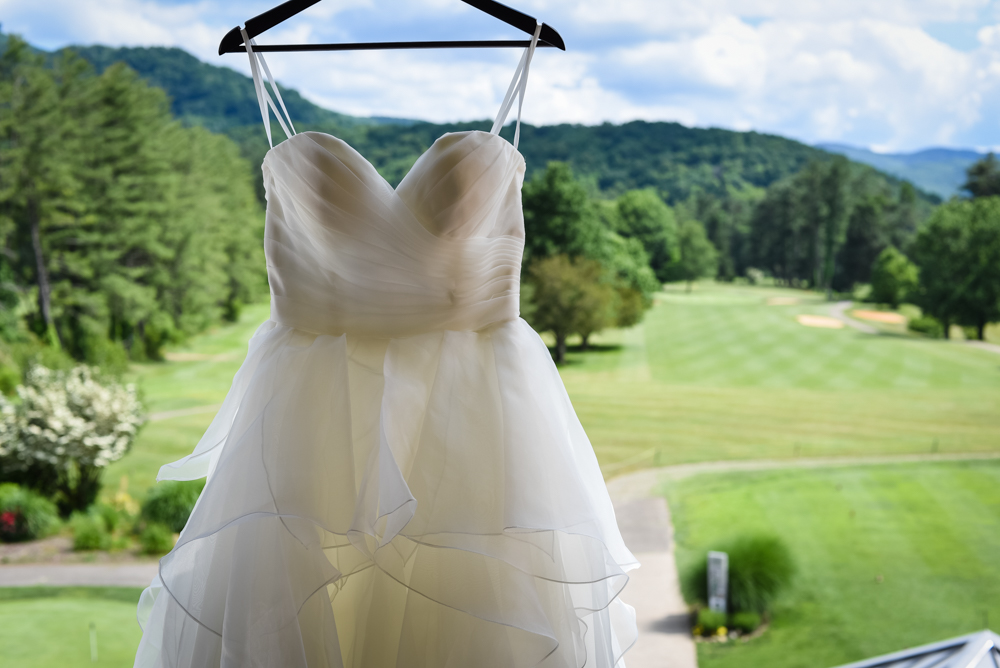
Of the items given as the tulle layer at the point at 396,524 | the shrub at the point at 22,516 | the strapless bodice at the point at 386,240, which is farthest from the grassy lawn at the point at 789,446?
the strapless bodice at the point at 386,240

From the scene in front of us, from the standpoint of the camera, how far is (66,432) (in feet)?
18.3

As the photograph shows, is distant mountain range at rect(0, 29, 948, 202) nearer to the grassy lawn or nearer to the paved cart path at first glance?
the grassy lawn

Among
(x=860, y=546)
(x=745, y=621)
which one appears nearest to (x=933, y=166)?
(x=860, y=546)

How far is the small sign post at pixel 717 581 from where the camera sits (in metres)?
4.28

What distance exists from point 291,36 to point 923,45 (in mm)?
4599

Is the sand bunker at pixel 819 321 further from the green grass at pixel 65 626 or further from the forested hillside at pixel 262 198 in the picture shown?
the green grass at pixel 65 626

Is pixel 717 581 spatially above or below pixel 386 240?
below

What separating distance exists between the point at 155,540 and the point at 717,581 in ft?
13.1

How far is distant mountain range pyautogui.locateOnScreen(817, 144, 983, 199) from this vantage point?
18.1ft

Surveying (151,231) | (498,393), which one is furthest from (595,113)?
(498,393)

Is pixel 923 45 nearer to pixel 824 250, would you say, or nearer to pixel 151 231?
pixel 824 250

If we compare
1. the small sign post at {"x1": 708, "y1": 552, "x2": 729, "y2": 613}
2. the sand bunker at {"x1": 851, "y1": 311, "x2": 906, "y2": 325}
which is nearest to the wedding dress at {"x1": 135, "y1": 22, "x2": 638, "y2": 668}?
the small sign post at {"x1": 708, "y1": 552, "x2": 729, "y2": 613}

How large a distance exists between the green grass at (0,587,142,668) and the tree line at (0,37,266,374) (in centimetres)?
300

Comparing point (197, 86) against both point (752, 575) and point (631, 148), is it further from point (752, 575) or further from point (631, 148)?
point (752, 575)
